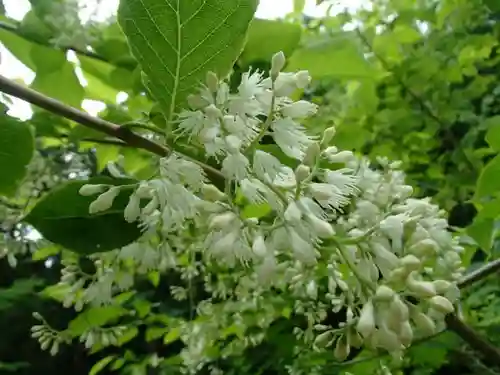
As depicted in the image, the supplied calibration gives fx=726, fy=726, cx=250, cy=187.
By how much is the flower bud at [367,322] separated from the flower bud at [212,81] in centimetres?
17

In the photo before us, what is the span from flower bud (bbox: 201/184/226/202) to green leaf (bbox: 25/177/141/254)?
0.13 metres

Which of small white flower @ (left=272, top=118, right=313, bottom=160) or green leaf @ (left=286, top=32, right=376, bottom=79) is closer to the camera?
small white flower @ (left=272, top=118, right=313, bottom=160)

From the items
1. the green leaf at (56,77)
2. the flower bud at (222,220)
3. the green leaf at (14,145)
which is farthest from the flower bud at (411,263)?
the green leaf at (56,77)

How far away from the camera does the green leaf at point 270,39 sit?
0.75m

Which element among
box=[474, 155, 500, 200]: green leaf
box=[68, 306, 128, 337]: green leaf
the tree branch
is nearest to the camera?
the tree branch

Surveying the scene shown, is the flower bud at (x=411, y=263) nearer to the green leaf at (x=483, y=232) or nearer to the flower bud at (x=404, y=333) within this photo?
the flower bud at (x=404, y=333)

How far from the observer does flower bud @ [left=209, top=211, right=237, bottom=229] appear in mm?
458

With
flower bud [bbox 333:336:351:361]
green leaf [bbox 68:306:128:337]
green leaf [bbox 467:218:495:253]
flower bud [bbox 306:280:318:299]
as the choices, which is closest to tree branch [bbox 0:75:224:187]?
flower bud [bbox 333:336:351:361]

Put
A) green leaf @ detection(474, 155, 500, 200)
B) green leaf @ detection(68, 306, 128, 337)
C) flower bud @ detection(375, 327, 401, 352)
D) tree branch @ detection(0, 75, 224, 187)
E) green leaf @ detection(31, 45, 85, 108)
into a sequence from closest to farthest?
flower bud @ detection(375, 327, 401, 352) < tree branch @ detection(0, 75, 224, 187) < green leaf @ detection(474, 155, 500, 200) < green leaf @ detection(31, 45, 85, 108) < green leaf @ detection(68, 306, 128, 337)

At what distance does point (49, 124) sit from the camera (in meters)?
0.90

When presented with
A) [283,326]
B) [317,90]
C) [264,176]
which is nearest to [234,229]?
[264,176]

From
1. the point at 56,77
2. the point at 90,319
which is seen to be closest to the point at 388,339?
the point at 56,77

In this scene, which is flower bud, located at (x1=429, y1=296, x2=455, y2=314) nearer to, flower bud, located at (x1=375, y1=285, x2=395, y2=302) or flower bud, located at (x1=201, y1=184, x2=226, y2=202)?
flower bud, located at (x1=375, y1=285, x2=395, y2=302)

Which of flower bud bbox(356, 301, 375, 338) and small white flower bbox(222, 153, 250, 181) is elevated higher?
small white flower bbox(222, 153, 250, 181)
